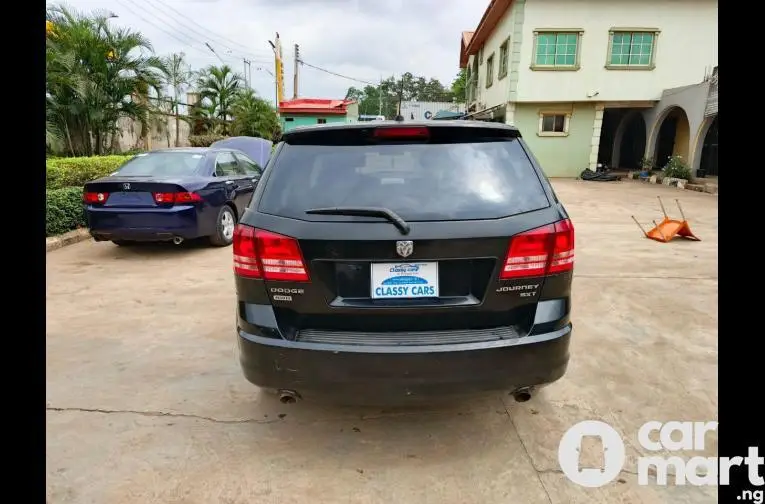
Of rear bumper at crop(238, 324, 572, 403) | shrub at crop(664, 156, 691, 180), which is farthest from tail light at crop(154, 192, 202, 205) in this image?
shrub at crop(664, 156, 691, 180)

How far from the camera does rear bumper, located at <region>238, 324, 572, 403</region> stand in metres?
2.02

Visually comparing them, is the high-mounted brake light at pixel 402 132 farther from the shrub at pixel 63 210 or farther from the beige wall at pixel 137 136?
the beige wall at pixel 137 136

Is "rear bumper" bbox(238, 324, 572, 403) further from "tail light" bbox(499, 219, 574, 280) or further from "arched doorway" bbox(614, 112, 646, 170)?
"arched doorway" bbox(614, 112, 646, 170)

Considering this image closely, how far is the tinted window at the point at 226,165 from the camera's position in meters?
6.93

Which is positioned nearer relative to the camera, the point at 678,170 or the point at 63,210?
the point at 63,210

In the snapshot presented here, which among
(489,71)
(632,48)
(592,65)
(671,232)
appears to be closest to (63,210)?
(671,232)

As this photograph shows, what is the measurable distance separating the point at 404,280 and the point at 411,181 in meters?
0.48

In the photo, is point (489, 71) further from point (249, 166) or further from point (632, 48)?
point (249, 166)

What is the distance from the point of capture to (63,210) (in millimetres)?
7047

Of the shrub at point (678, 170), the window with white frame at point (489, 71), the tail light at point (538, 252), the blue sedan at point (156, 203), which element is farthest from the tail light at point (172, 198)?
the window with white frame at point (489, 71)

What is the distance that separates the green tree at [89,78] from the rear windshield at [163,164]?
552 centimetres

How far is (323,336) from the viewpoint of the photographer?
6.90ft

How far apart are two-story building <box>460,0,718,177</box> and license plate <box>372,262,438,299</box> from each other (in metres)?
16.9

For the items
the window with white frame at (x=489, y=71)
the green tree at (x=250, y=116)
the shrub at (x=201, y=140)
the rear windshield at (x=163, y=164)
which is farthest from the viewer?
the green tree at (x=250, y=116)
